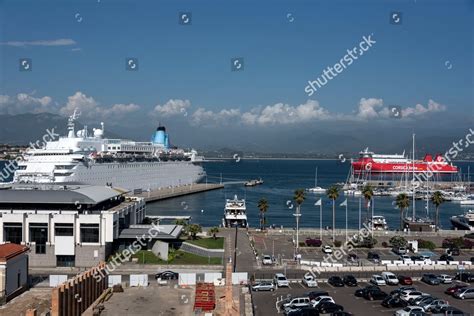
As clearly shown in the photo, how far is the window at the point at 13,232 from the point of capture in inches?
1351

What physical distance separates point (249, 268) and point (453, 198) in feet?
264

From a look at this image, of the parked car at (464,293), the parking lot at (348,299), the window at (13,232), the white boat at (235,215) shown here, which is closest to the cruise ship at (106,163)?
the white boat at (235,215)

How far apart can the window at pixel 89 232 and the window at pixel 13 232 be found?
145 inches

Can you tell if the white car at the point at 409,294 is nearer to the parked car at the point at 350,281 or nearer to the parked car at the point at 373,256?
the parked car at the point at 350,281

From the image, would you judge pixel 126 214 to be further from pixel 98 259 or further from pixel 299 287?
pixel 299 287

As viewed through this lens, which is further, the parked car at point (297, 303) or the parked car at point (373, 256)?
the parked car at point (373, 256)

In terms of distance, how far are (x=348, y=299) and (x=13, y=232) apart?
2051 cm

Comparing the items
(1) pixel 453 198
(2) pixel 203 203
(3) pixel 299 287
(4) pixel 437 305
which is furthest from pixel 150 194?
(4) pixel 437 305

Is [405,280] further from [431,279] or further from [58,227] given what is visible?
[58,227]

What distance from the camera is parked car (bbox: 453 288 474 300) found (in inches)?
1019

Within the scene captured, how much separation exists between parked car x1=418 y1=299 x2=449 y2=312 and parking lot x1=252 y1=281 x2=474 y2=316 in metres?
1.05

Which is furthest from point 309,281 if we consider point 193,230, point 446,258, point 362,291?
point 193,230

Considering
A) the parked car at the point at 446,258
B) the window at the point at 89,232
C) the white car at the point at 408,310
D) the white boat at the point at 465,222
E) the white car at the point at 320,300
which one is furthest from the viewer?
the white boat at the point at 465,222

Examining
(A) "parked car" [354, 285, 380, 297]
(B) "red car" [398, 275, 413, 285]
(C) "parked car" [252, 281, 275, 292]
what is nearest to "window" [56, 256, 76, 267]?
(C) "parked car" [252, 281, 275, 292]
